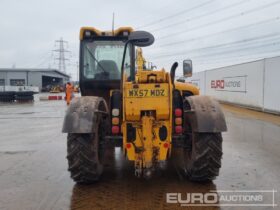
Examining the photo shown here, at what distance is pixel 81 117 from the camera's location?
4.93 metres

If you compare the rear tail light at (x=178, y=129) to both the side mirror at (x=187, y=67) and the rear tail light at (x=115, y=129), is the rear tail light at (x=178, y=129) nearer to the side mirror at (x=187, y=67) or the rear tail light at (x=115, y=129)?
the rear tail light at (x=115, y=129)

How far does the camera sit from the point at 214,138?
4984mm

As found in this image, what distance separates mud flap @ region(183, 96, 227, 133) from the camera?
4.86 metres

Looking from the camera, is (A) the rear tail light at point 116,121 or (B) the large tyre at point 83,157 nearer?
(B) the large tyre at point 83,157

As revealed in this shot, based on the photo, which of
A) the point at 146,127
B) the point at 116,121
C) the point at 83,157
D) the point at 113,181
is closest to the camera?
the point at 146,127

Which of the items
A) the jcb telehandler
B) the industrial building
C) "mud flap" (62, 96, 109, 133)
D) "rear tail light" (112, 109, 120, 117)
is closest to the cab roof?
the jcb telehandler

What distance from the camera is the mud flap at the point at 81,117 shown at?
4.83m

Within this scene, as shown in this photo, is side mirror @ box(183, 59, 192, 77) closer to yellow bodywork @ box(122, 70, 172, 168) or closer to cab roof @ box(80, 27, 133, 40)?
cab roof @ box(80, 27, 133, 40)

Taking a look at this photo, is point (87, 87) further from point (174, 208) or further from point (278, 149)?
point (278, 149)

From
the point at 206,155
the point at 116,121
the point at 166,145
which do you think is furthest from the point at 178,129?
the point at 116,121

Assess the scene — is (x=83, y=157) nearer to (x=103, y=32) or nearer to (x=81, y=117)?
(x=81, y=117)

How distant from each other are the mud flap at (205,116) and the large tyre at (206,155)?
17 cm

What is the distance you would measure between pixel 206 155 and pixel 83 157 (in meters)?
1.86

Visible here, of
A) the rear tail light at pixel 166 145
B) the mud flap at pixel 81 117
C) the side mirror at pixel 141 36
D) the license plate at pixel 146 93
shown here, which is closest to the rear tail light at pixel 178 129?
the rear tail light at pixel 166 145
